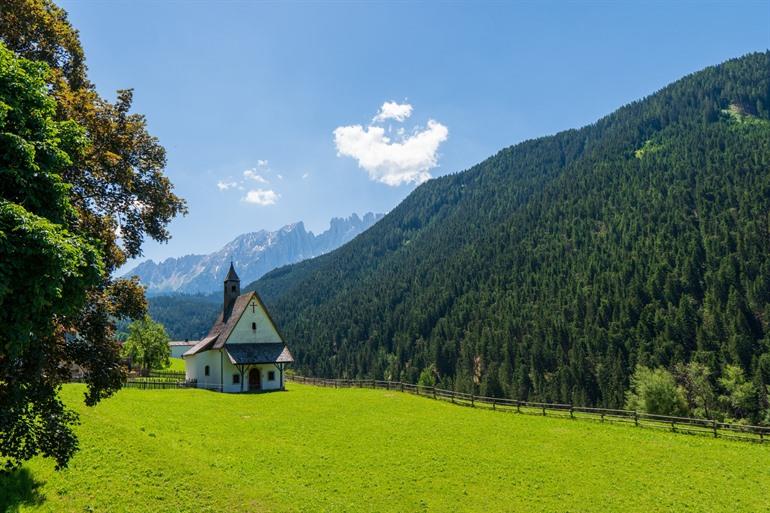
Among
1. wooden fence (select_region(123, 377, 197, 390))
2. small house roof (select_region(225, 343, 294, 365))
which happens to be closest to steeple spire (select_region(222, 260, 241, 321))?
small house roof (select_region(225, 343, 294, 365))

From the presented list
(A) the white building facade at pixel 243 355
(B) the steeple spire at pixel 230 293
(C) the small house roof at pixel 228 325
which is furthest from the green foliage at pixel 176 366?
(B) the steeple spire at pixel 230 293

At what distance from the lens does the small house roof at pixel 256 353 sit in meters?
54.5

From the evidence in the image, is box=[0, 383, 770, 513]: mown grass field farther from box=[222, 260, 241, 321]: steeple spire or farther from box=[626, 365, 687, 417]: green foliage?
box=[626, 365, 687, 417]: green foliage

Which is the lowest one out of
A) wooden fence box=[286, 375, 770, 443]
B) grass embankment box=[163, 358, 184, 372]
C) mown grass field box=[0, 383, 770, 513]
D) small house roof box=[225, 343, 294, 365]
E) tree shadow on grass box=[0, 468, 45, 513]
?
grass embankment box=[163, 358, 184, 372]

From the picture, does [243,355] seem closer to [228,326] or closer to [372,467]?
[228,326]

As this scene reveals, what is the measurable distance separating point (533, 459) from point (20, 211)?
2670 centimetres

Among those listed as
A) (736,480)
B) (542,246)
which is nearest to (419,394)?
(736,480)

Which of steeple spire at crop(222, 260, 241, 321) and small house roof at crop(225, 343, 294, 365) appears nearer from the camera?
small house roof at crop(225, 343, 294, 365)

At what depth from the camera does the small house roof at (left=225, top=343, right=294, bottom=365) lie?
54.5m

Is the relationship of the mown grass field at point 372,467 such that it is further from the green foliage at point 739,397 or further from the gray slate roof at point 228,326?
the green foliage at point 739,397

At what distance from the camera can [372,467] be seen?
77.9 ft

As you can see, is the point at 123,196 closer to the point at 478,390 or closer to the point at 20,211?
the point at 20,211

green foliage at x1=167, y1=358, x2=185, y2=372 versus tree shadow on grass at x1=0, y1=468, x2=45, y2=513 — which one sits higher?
tree shadow on grass at x1=0, y1=468, x2=45, y2=513

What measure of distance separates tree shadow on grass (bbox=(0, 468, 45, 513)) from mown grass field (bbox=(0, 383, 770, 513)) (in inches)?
2.1
